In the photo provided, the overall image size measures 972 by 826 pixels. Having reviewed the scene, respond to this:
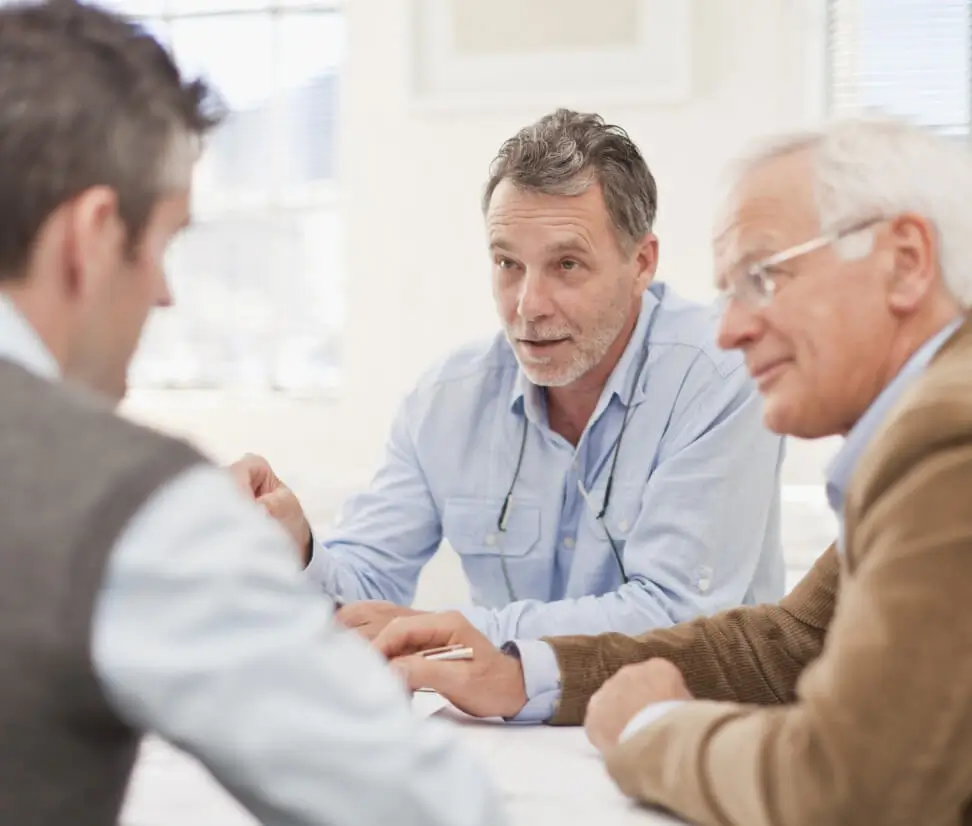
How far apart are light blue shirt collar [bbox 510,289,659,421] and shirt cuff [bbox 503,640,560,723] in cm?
81

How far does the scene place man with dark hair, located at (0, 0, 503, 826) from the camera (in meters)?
0.75

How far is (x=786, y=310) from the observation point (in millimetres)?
1425

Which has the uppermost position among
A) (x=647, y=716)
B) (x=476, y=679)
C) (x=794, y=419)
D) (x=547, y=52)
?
(x=547, y=52)

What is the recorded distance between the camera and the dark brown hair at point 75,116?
36.5 inches

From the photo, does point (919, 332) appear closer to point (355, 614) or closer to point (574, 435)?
point (355, 614)

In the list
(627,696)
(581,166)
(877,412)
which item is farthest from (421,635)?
(581,166)

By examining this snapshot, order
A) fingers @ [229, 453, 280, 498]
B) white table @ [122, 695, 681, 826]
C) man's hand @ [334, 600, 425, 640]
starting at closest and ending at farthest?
white table @ [122, 695, 681, 826]
man's hand @ [334, 600, 425, 640]
fingers @ [229, 453, 280, 498]

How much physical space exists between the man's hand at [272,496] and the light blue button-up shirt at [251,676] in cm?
130

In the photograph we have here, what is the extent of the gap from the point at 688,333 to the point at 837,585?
0.91m

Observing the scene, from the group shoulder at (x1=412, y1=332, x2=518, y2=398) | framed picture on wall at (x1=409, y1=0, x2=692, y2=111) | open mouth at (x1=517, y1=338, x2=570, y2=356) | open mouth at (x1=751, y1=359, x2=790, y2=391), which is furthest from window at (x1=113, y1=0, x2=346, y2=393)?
open mouth at (x1=751, y1=359, x2=790, y2=391)

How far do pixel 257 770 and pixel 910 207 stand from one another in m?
0.90

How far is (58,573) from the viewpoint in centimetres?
75

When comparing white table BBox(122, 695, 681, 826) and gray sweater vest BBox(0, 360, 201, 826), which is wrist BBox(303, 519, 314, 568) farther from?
gray sweater vest BBox(0, 360, 201, 826)

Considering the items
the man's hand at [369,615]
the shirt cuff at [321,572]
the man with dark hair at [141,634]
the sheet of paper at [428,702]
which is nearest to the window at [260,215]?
the shirt cuff at [321,572]
